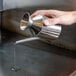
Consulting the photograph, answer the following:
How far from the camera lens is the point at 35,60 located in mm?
850

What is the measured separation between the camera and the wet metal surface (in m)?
0.77

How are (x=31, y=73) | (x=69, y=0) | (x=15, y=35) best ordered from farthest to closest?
(x=15, y=35), (x=31, y=73), (x=69, y=0)

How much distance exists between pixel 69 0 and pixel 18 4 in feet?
0.85

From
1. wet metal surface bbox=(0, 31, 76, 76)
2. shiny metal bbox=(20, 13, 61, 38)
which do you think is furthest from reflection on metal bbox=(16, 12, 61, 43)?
wet metal surface bbox=(0, 31, 76, 76)

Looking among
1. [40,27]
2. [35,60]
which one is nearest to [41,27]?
[40,27]

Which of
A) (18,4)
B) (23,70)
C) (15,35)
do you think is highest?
(18,4)

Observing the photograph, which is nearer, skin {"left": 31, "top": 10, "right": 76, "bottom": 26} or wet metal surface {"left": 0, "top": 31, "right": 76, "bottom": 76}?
skin {"left": 31, "top": 10, "right": 76, "bottom": 26}

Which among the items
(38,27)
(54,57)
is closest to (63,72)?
(54,57)

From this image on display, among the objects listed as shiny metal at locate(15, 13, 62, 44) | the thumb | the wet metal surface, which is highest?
the thumb

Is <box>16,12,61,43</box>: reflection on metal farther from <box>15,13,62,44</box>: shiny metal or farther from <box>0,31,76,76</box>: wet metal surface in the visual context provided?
<box>0,31,76,76</box>: wet metal surface

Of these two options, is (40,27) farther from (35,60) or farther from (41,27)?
(35,60)

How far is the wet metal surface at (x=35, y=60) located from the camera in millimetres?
767

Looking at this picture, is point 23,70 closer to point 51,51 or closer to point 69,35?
point 51,51

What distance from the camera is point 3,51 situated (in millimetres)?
945
